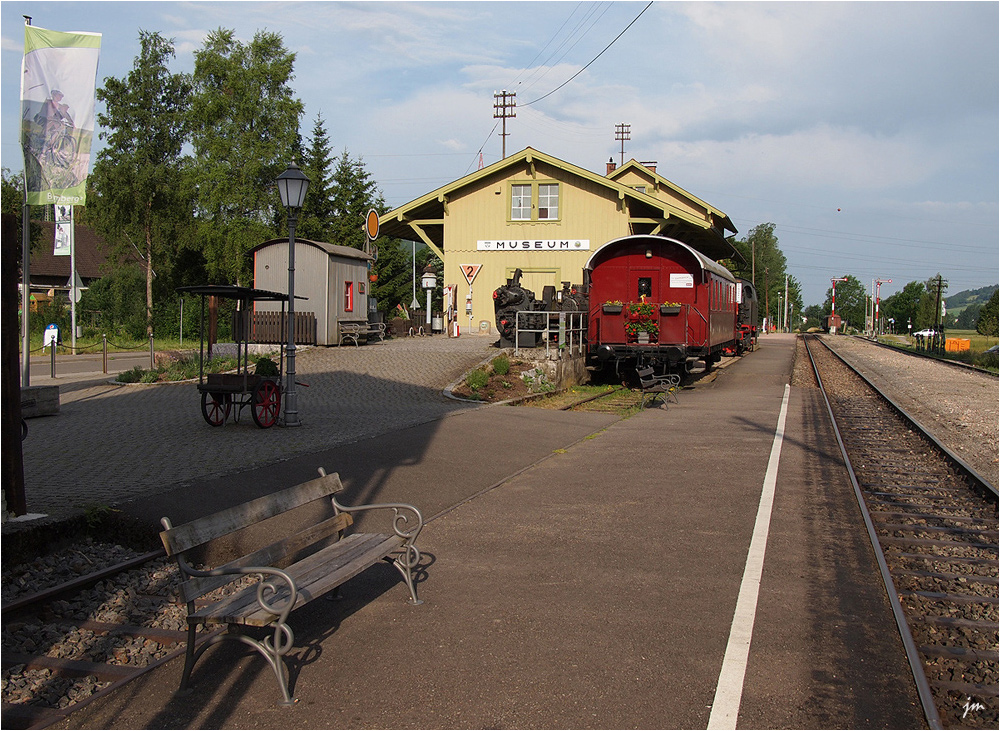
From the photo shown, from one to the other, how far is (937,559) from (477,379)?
12.7m

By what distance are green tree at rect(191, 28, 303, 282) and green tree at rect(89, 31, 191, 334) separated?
3.95 ft

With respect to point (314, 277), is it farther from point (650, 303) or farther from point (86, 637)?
point (86, 637)

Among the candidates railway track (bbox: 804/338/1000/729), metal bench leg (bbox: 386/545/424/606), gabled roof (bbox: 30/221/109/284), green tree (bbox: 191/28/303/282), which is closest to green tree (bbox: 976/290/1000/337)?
green tree (bbox: 191/28/303/282)

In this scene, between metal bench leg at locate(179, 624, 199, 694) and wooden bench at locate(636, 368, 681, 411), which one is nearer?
metal bench leg at locate(179, 624, 199, 694)

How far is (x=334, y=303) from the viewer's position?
2755 centimetres

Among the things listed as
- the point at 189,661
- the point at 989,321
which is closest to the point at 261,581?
the point at 189,661

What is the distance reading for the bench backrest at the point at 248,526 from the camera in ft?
14.4

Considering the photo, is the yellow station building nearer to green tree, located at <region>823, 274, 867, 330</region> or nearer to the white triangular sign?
the white triangular sign

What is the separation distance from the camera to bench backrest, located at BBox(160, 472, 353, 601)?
14.4ft

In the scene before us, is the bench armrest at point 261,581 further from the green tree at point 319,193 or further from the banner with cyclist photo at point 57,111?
the green tree at point 319,193

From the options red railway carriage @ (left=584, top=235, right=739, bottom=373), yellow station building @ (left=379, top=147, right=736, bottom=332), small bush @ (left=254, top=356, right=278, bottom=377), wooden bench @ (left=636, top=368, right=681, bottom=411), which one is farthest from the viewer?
yellow station building @ (left=379, top=147, right=736, bottom=332)

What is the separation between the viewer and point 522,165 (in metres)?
35.2

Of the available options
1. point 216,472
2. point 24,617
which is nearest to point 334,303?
point 216,472

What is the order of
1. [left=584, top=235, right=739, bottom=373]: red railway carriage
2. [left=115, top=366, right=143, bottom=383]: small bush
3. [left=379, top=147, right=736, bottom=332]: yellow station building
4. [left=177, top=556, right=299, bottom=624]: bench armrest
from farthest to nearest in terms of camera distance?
[left=379, top=147, right=736, bottom=332]: yellow station building → [left=584, top=235, right=739, bottom=373]: red railway carriage → [left=115, top=366, right=143, bottom=383]: small bush → [left=177, top=556, right=299, bottom=624]: bench armrest
